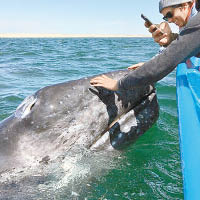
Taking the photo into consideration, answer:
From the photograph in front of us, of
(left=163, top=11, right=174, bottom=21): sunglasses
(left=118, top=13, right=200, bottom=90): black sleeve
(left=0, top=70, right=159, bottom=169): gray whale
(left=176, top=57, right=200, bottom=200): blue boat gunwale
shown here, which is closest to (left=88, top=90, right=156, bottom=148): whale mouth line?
(left=0, top=70, right=159, bottom=169): gray whale

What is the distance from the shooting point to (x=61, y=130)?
3.47 meters

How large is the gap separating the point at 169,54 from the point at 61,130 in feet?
4.85

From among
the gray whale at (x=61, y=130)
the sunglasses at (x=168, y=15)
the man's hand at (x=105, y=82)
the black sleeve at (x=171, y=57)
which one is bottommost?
the gray whale at (x=61, y=130)

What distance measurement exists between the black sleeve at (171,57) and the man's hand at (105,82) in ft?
0.27

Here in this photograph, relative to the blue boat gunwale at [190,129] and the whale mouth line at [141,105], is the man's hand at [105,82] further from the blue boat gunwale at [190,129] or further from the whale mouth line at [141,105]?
the blue boat gunwale at [190,129]

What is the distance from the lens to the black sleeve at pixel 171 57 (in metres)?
2.86

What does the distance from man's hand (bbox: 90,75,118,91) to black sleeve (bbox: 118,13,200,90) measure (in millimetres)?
81

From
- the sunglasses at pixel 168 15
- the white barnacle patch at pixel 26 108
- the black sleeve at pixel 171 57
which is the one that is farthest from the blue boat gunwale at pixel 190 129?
the white barnacle patch at pixel 26 108

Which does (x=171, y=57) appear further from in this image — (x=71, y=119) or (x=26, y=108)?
(x=26, y=108)

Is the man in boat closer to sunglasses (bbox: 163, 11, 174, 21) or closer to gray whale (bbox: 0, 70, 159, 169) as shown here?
sunglasses (bbox: 163, 11, 174, 21)

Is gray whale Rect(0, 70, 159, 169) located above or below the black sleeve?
below

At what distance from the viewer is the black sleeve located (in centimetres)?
286

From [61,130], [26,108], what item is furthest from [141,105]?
[26,108]

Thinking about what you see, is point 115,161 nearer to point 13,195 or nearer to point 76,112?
point 76,112
